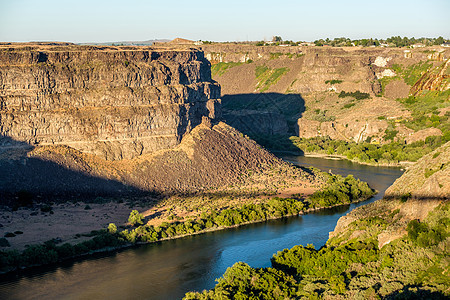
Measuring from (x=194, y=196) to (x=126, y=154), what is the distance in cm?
957

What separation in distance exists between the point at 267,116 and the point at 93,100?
2562 inches

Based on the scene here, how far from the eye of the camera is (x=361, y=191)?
77.4m

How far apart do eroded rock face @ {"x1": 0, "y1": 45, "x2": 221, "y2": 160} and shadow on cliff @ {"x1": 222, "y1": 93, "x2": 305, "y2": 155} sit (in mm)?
41612

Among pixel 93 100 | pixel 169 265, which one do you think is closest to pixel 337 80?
pixel 93 100

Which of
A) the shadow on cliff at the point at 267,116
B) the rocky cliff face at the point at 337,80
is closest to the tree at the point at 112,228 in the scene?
the shadow on cliff at the point at 267,116

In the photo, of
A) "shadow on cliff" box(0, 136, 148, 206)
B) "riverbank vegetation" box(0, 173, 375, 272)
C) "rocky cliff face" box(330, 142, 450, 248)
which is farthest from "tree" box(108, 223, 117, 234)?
"rocky cliff face" box(330, 142, 450, 248)

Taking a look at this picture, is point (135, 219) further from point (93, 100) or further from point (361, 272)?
point (361, 272)

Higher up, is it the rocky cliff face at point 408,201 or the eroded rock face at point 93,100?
the eroded rock face at point 93,100

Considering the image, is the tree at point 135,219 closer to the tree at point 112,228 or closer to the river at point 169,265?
the tree at point 112,228

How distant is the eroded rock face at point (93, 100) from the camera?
68.6 m

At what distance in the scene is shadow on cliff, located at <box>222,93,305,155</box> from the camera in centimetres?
11950

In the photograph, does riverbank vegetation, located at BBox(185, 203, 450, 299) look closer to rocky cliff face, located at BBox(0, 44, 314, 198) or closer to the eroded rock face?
rocky cliff face, located at BBox(0, 44, 314, 198)

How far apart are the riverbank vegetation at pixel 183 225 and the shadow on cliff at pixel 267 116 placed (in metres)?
36.4

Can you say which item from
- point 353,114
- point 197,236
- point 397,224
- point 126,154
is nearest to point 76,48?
point 126,154
